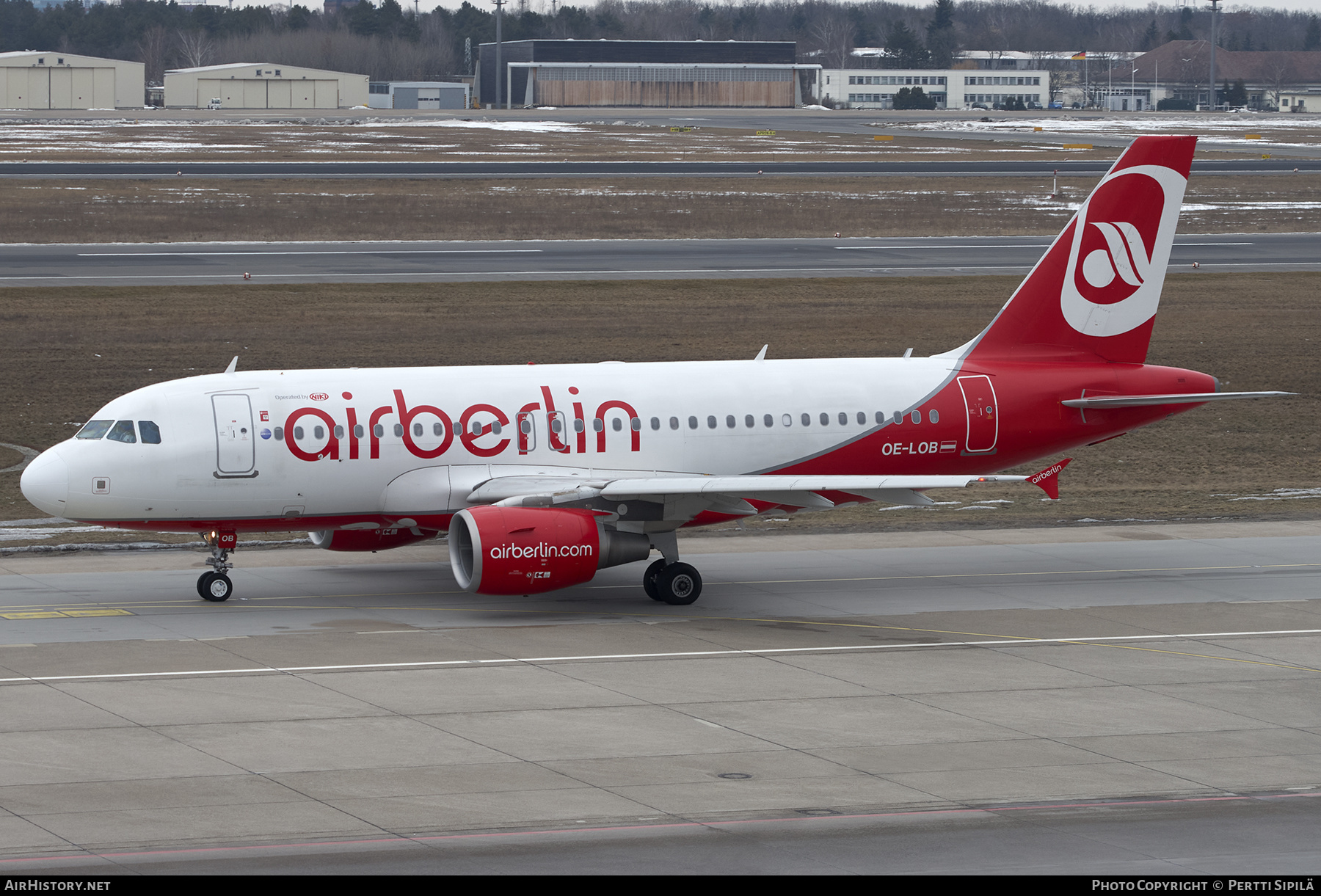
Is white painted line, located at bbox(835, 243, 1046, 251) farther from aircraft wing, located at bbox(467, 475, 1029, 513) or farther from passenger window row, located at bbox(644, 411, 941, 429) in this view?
aircraft wing, located at bbox(467, 475, 1029, 513)

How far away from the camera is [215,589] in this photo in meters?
30.7

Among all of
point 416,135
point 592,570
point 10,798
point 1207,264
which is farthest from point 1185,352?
point 416,135

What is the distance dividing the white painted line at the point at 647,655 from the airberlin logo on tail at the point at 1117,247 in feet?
26.1

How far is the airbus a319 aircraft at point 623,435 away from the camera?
2956 cm

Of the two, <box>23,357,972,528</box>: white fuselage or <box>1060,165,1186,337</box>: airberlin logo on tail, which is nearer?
<box>23,357,972,528</box>: white fuselage

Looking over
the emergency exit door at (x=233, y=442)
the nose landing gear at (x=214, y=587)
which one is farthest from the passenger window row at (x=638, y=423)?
the nose landing gear at (x=214, y=587)

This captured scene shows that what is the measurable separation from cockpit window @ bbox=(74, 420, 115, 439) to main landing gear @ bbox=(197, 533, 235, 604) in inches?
103

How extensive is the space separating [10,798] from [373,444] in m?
12.0

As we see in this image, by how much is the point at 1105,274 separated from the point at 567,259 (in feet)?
147

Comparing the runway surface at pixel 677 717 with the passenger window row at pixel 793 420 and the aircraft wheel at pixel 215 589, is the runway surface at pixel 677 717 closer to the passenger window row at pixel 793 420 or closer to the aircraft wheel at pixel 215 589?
the aircraft wheel at pixel 215 589

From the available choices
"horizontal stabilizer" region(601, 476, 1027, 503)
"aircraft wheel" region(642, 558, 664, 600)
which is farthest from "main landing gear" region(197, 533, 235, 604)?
"aircraft wheel" region(642, 558, 664, 600)

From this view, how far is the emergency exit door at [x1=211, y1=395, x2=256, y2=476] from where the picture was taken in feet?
98.0

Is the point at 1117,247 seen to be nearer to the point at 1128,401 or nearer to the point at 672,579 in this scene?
the point at 1128,401

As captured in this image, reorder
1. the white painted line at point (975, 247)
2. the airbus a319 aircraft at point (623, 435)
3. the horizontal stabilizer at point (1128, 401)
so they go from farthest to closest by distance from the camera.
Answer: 1. the white painted line at point (975, 247)
2. the horizontal stabilizer at point (1128, 401)
3. the airbus a319 aircraft at point (623, 435)
